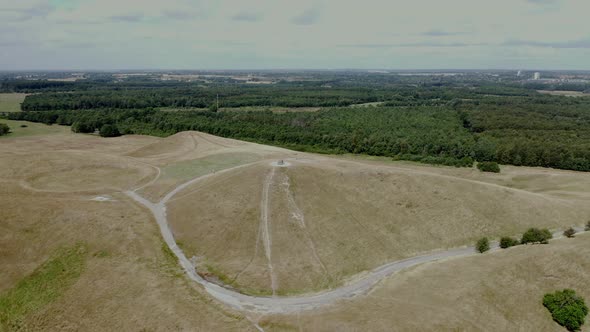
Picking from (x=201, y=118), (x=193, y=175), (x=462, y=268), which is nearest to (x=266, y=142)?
(x=201, y=118)

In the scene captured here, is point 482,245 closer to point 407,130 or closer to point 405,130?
point 405,130

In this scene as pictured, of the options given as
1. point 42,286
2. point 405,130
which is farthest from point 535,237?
point 405,130

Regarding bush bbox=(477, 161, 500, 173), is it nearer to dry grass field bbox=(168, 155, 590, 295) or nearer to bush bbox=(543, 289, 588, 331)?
dry grass field bbox=(168, 155, 590, 295)

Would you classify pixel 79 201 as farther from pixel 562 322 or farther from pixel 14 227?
pixel 562 322

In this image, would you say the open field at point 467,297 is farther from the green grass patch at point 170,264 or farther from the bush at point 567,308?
the green grass patch at point 170,264

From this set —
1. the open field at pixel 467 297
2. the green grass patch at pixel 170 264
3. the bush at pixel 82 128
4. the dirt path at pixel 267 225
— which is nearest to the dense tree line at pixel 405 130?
the bush at pixel 82 128

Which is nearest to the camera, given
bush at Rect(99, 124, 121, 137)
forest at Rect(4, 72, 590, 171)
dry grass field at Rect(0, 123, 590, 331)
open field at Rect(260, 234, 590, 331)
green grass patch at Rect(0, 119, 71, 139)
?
open field at Rect(260, 234, 590, 331)

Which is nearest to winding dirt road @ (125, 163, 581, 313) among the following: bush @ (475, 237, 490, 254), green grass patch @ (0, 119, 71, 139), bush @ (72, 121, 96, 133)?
bush @ (475, 237, 490, 254)
